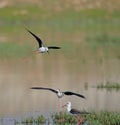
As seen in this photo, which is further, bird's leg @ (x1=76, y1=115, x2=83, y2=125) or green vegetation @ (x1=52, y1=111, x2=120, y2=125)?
green vegetation @ (x1=52, y1=111, x2=120, y2=125)

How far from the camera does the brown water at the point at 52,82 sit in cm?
2536

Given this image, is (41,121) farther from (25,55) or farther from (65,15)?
(65,15)

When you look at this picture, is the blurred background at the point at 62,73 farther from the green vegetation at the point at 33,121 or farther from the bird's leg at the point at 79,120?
the bird's leg at the point at 79,120

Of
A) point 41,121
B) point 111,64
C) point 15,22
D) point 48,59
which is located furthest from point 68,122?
point 15,22

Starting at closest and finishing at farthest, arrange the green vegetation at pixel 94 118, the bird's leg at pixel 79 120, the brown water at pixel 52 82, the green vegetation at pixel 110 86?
1. the bird's leg at pixel 79 120
2. the green vegetation at pixel 94 118
3. the brown water at pixel 52 82
4. the green vegetation at pixel 110 86

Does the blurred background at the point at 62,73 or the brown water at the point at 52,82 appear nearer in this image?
the brown water at the point at 52,82

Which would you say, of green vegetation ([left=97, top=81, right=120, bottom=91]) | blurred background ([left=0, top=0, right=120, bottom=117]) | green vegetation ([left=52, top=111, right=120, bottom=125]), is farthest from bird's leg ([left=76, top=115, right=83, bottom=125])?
green vegetation ([left=97, top=81, right=120, bottom=91])

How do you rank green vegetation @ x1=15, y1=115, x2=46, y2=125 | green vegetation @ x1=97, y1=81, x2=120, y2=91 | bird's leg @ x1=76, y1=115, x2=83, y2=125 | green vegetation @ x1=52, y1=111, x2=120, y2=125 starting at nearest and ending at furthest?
bird's leg @ x1=76, y1=115, x2=83, y2=125 → green vegetation @ x1=52, y1=111, x2=120, y2=125 → green vegetation @ x1=15, y1=115, x2=46, y2=125 → green vegetation @ x1=97, y1=81, x2=120, y2=91

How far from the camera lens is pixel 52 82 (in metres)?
31.9

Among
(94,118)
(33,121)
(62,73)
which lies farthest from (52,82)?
(94,118)

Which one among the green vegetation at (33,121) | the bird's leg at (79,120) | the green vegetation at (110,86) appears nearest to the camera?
the bird's leg at (79,120)

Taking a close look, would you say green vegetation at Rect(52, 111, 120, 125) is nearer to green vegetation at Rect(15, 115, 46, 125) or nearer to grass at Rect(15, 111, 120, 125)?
grass at Rect(15, 111, 120, 125)

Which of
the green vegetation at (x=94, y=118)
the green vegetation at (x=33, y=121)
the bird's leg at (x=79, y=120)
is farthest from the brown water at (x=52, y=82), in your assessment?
the bird's leg at (x=79, y=120)

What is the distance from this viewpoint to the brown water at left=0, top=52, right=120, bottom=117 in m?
25.4
